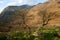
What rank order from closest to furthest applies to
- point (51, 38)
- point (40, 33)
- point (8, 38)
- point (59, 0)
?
1. point (8, 38)
2. point (51, 38)
3. point (40, 33)
4. point (59, 0)

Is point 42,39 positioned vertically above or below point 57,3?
below

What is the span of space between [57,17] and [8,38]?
147 feet

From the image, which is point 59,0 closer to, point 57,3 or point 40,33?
point 57,3

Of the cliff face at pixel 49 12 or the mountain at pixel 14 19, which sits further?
the mountain at pixel 14 19

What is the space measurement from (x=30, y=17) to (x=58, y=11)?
1405 cm

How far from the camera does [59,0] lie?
9169cm

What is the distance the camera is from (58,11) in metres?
82.2

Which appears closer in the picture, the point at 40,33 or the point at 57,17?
the point at 40,33

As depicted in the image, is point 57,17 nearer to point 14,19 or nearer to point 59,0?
point 59,0

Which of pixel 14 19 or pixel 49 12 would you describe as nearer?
pixel 49 12

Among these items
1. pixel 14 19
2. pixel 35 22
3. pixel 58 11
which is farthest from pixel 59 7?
pixel 14 19

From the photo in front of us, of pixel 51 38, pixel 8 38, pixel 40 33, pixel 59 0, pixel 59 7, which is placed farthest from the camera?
pixel 59 0

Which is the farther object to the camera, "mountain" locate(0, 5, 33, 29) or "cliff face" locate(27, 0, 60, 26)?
"mountain" locate(0, 5, 33, 29)

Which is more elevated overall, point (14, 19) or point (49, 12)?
point (49, 12)
